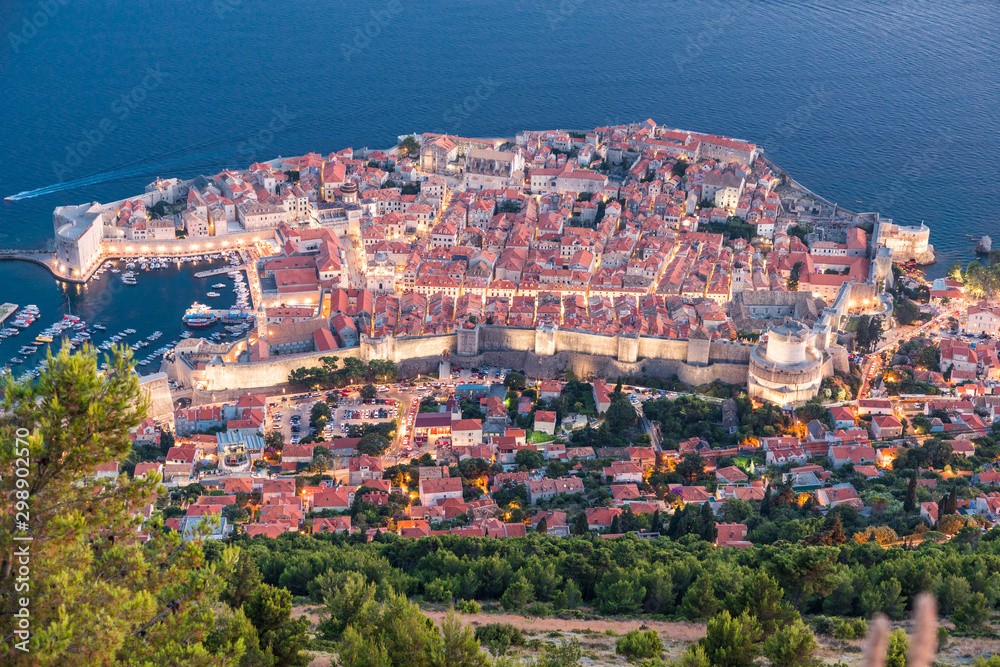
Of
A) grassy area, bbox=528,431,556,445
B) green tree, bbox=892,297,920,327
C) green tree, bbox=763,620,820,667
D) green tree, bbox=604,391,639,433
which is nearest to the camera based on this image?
green tree, bbox=763,620,820,667

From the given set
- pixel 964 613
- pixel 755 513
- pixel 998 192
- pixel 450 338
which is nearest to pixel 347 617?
pixel 964 613

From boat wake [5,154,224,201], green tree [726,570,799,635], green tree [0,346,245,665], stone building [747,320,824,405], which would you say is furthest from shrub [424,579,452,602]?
boat wake [5,154,224,201]

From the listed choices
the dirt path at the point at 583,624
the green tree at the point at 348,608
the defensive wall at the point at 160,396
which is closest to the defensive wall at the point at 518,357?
the defensive wall at the point at 160,396

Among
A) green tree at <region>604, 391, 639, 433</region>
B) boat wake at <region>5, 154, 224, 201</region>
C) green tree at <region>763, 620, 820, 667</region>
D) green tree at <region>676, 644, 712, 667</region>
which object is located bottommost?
green tree at <region>676, 644, 712, 667</region>

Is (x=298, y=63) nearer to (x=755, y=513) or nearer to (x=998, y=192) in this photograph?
(x=998, y=192)

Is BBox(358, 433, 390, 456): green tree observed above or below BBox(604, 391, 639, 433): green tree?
below

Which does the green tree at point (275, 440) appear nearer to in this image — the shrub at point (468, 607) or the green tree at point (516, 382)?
the green tree at point (516, 382)

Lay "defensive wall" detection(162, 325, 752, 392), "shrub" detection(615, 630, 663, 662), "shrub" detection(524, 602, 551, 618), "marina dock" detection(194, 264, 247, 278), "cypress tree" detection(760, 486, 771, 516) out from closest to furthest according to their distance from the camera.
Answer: "shrub" detection(615, 630, 663, 662) < "shrub" detection(524, 602, 551, 618) < "cypress tree" detection(760, 486, 771, 516) < "defensive wall" detection(162, 325, 752, 392) < "marina dock" detection(194, 264, 247, 278)

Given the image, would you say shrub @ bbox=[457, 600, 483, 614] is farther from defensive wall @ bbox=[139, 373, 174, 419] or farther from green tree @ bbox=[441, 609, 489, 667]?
defensive wall @ bbox=[139, 373, 174, 419]
